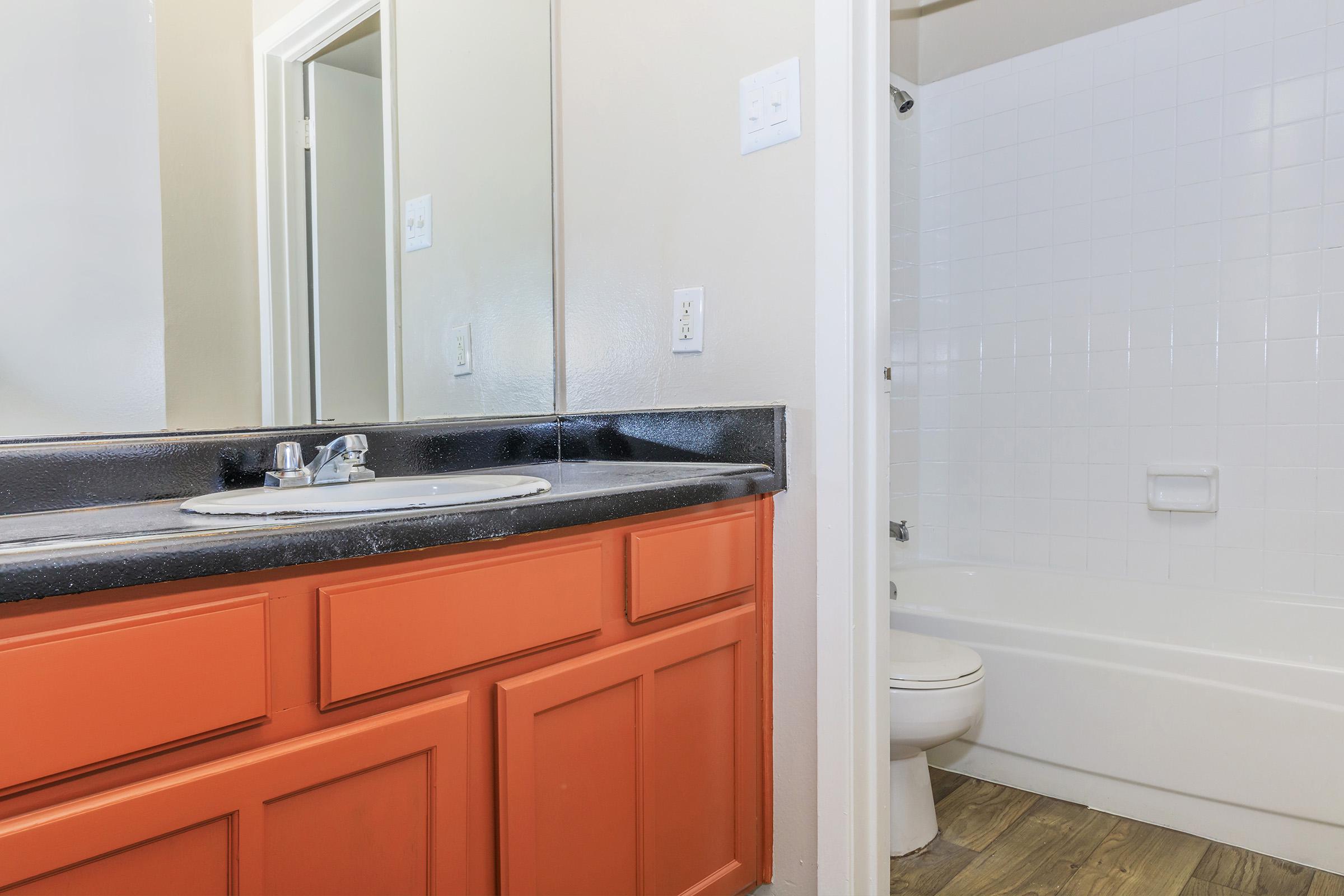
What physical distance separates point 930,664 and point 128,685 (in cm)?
155

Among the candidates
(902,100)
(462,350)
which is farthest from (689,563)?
(902,100)

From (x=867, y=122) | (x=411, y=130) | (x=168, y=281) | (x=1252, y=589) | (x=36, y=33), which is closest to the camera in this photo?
(x=36, y=33)

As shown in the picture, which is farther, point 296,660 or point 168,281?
point 168,281

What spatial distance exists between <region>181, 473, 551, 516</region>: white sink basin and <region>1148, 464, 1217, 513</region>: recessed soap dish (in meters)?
2.09

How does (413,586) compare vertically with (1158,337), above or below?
below

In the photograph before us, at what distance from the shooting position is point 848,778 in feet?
4.20

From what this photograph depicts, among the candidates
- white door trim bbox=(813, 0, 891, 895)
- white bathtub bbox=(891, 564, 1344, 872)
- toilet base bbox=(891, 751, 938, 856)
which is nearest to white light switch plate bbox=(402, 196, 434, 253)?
white door trim bbox=(813, 0, 891, 895)

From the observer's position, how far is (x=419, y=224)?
151 centimetres

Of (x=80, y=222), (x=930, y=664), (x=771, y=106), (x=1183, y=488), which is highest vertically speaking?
(x=771, y=106)

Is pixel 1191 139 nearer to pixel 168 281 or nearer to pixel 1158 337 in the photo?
pixel 1158 337

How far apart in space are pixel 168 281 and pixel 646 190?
833mm

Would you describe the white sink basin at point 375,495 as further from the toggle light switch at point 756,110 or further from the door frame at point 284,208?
the toggle light switch at point 756,110

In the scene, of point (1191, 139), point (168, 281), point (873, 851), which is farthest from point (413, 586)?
point (1191, 139)

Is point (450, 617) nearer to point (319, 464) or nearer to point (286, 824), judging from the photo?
point (286, 824)
